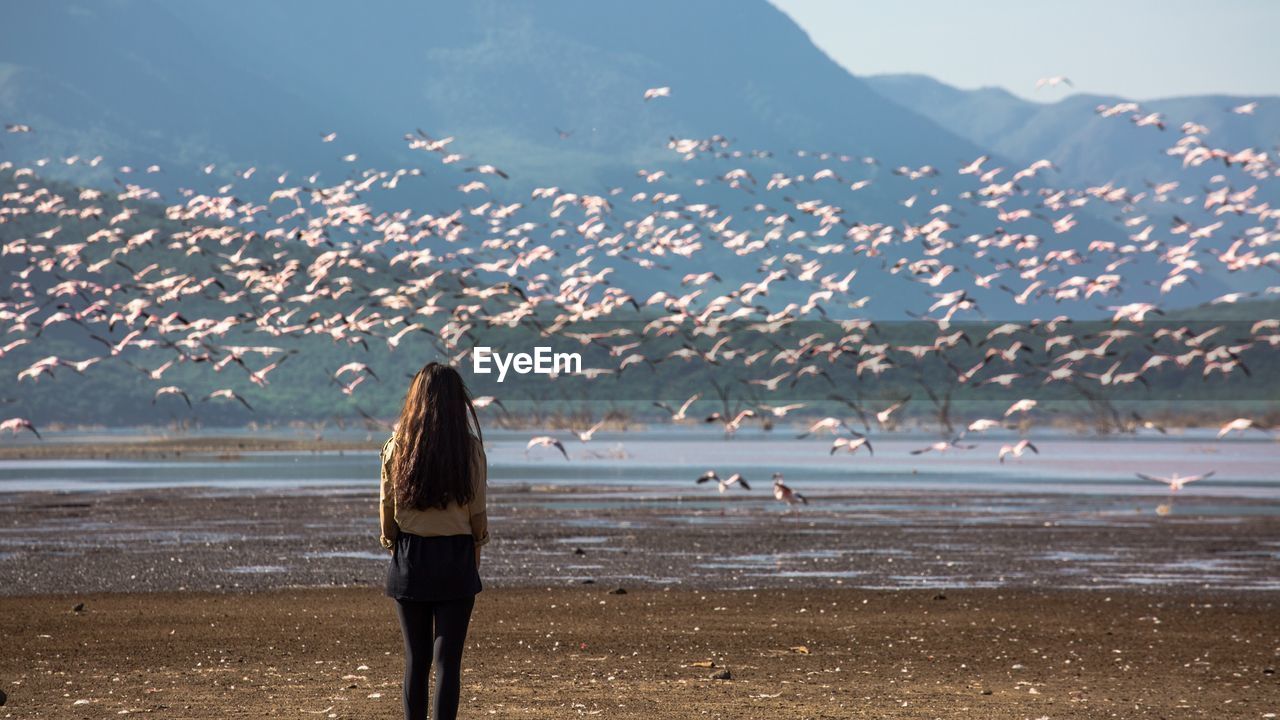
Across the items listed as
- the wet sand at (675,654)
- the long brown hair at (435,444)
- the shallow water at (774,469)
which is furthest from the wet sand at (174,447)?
the long brown hair at (435,444)

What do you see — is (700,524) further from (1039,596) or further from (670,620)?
(670,620)

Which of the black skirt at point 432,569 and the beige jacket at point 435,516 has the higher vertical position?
the beige jacket at point 435,516

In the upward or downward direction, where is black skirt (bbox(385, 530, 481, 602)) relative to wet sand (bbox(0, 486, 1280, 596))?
upward

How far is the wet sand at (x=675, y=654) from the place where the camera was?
44.2 feet

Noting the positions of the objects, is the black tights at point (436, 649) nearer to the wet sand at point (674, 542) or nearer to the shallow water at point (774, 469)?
the wet sand at point (674, 542)

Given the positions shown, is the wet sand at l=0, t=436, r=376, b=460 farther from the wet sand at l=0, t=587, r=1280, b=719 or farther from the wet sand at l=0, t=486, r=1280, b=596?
the wet sand at l=0, t=587, r=1280, b=719

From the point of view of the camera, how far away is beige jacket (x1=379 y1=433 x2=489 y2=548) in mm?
10047

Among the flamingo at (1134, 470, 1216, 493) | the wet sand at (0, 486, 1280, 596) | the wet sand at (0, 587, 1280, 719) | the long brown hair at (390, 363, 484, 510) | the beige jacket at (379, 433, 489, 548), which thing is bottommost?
the wet sand at (0, 587, 1280, 719)

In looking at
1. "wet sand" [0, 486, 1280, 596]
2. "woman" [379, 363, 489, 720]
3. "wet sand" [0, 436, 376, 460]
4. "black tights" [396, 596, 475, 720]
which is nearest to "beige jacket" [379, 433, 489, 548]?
"woman" [379, 363, 489, 720]

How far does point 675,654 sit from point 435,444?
6.91 meters

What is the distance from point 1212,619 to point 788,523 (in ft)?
50.3

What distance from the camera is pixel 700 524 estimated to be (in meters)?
34.4

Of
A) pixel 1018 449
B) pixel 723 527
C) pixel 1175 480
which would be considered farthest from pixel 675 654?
pixel 1018 449

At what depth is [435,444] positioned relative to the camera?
9922mm
